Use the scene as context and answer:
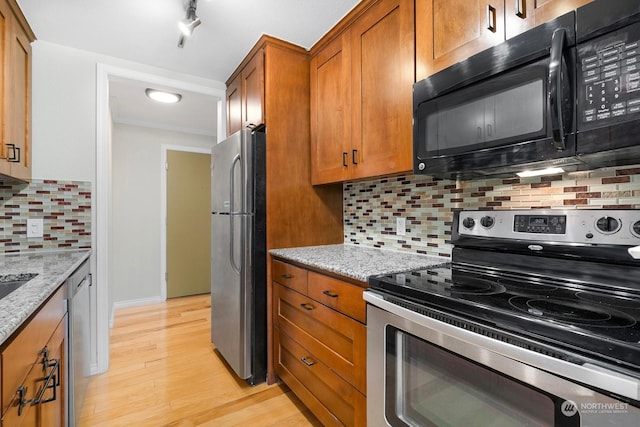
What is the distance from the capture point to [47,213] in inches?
80.8

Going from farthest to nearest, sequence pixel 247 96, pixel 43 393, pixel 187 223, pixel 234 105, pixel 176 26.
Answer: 1. pixel 187 223
2. pixel 234 105
3. pixel 247 96
4. pixel 176 26
5. pixel 43 393

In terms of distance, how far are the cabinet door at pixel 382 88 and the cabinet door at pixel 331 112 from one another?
0.07 meters

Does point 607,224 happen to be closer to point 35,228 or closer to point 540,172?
point 540,172

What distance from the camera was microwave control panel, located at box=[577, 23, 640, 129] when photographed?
0.78 m

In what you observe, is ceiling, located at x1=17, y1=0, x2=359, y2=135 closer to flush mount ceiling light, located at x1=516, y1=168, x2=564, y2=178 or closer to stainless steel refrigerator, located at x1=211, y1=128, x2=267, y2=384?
stainless steel refrigerator, located at x1=211, y1=128, x2=267, y2=384

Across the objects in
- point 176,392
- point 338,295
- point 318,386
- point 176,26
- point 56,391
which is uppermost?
point 176,26

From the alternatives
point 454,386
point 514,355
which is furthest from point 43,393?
point 514,355

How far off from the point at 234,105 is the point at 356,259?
1.69 meters

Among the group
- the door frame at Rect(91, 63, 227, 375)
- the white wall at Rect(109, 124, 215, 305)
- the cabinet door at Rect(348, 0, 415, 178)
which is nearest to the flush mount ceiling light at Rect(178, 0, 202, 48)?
the cabinet door at Rect(348, 0, 415, 178)

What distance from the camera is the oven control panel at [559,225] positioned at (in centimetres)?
99

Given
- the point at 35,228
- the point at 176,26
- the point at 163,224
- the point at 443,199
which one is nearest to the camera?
the point at 443,199

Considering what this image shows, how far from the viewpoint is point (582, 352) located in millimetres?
637

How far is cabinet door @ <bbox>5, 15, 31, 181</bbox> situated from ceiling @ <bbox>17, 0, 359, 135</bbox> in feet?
0.56

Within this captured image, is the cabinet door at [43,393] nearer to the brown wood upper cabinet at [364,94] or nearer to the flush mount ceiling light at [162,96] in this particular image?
the brown wood upper cabinet at [364,94]
